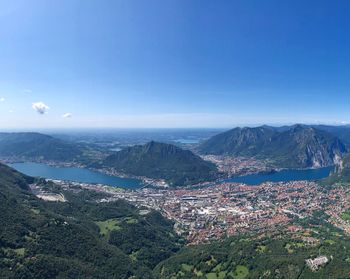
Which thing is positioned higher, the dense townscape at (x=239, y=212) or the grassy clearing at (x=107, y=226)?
the grassy clearing at (x=107, y=226)

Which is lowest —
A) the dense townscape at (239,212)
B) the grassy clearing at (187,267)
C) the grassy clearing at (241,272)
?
the dense townscape at (239,212)

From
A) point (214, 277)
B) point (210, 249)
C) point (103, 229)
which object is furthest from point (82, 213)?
point (214, 277)

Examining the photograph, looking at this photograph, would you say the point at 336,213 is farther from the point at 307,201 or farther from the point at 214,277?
the point at 214,277

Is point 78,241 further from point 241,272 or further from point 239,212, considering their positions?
point 239,212

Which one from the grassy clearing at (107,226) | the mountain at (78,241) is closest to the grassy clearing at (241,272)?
the mountain at (78,241)

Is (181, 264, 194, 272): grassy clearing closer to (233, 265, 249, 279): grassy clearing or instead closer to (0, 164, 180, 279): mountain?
(0, 164, 180, 279): mountain

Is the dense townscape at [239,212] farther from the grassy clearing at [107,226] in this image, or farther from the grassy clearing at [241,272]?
the grassy clearing at [241,272]

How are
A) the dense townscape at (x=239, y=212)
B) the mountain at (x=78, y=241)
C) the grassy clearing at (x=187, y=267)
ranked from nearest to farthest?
the mountain at (x=78, y=241) → the grassy clearing at (x=187, y=267) → the dense townscape at (x=239, y=212)

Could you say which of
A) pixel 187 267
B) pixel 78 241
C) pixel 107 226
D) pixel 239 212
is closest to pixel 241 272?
pixel 187 267
